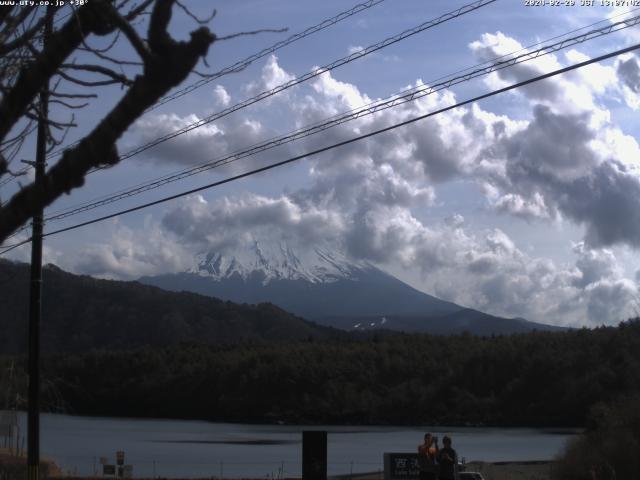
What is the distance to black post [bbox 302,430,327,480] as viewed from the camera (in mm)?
17250

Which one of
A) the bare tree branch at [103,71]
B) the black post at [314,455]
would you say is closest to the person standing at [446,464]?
the black post at [314,455]

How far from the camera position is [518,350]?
99.3 m

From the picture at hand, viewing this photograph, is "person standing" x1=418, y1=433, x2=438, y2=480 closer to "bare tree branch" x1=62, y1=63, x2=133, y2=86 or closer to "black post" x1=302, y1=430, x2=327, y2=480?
"black post" x1=302, y1=430, x2=327, y2=480

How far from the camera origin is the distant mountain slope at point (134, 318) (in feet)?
472

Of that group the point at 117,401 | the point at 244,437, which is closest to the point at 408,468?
the point at 244,437

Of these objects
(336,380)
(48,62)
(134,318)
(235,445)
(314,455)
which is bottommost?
(235,445)

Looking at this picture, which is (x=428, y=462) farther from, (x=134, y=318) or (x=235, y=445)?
(x=134, y=318)

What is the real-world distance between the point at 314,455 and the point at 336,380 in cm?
9307

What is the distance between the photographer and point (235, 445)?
68.0 m

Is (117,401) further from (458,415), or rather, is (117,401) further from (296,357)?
(458,415)

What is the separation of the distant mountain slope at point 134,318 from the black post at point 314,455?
392 ft

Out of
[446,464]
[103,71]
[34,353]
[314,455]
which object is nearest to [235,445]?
[34,353]

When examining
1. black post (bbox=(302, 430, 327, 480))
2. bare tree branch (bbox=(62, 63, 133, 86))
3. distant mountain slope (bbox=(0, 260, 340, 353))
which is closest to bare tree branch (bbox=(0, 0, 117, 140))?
bare tree branch (bbox=(62, 63, 133, 86))

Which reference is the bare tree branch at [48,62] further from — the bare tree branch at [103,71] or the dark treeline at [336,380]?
the dark treeline at [336,380]
